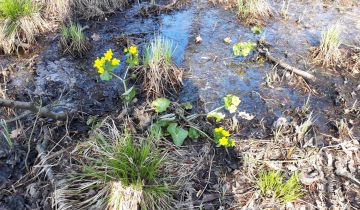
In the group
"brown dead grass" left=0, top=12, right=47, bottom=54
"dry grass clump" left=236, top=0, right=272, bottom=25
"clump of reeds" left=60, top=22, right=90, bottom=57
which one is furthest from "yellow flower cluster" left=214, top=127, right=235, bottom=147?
"brown dead grass" left=0, top=12, right=47, bottom=54

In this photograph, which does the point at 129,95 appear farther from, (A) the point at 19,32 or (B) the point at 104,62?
(A) the point at 19,32

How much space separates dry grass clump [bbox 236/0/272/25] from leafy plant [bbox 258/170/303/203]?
11.3 feet

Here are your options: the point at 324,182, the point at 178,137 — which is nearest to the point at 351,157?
the point at 324,182

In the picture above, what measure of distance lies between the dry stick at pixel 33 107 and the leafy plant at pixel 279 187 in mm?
2202

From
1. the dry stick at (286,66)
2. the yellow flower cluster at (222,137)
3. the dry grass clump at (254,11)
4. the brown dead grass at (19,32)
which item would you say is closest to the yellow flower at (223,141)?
the yellow flower cluster at (222,137)

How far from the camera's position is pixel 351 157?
335cm

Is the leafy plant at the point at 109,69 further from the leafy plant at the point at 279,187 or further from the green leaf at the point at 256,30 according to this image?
the green leaf at the point at 256,30

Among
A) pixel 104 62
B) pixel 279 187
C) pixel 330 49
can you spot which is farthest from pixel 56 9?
pixel 279 187

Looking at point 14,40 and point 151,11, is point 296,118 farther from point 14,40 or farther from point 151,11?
point 14,40

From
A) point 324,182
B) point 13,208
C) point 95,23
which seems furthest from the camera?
point 95,23

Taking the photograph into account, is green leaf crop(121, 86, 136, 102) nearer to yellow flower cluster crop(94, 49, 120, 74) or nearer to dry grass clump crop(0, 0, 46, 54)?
yellow flower cluster crop(94, 49, 120, 74)

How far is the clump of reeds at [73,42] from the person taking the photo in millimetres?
4871

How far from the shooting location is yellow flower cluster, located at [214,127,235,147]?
3207 millimetres

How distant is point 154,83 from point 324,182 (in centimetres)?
220
